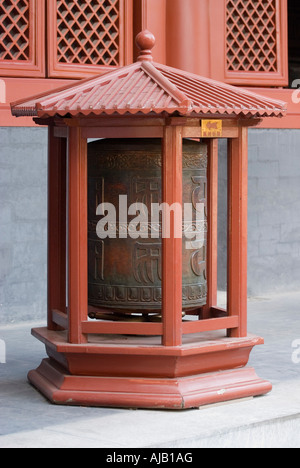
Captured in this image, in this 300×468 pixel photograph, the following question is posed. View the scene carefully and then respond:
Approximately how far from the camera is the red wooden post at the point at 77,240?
6.03 metres

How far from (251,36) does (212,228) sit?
4225 mm

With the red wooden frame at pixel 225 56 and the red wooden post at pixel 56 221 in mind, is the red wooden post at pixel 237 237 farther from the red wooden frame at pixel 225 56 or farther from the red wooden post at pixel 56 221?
the red wooden frame at pixel 225 56

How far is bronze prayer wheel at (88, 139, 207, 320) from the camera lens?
626cm


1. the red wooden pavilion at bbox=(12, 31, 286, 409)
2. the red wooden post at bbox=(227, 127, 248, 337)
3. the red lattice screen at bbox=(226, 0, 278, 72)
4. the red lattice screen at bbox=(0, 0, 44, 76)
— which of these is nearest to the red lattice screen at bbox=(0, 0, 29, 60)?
the red lattice screen at bbox=(0, 0, 44, 76)

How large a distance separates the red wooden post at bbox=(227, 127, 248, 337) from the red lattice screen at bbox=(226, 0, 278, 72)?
4.03 metres

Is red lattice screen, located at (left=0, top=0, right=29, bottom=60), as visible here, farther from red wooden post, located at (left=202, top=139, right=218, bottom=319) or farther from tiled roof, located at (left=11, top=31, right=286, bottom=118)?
red wooden post, located at (left=202, top=139, right=218, bottom=319)

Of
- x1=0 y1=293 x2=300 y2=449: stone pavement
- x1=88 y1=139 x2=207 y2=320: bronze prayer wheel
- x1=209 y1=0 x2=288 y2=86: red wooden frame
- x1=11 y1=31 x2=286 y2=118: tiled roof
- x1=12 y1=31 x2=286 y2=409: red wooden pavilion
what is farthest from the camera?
x1=209 y1=0 x2=288 y2=86: red wooden frame

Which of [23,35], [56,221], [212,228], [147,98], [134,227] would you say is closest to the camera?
[147,98]

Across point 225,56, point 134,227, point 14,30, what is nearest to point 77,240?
point 134,227

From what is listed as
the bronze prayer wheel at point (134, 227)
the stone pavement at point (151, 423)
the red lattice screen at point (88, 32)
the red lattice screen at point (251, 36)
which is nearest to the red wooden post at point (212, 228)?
the bronze prayer wheel at point (134, 227)

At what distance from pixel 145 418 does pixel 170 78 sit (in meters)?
2.18

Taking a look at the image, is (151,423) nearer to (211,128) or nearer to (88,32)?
(211,128)

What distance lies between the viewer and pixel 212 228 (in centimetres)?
681
